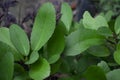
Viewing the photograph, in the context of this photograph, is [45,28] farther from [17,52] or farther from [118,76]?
[118,76]

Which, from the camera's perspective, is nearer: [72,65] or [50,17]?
[50,17]

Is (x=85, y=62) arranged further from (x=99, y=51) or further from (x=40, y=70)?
(x=40, y=70)

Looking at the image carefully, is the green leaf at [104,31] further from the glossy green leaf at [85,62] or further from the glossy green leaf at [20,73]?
the glossy green leaf at [20,73]

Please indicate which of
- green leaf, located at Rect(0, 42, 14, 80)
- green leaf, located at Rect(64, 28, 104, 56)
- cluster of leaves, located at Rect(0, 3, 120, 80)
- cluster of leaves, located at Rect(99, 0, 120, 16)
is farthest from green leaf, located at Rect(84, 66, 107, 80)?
cluster of leaves, located at Rect(99, 0, 120, 16)

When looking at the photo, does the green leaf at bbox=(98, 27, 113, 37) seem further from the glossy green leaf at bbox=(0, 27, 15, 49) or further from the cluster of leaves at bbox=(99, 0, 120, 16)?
the cluster of leaves at bbox=(99, 0, 120, 16)

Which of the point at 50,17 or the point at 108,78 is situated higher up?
the point at 50,17

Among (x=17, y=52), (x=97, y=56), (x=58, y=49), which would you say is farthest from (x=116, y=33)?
(x=17, y=52)

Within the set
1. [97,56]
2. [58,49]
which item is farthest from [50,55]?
[97,56]
